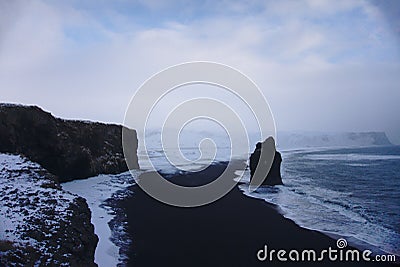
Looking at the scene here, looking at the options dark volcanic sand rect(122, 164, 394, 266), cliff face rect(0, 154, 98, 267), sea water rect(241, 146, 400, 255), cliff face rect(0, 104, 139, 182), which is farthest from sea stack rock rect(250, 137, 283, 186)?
cliff face rect(0, 154, 98, 267)

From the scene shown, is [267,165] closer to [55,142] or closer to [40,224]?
[55,142]

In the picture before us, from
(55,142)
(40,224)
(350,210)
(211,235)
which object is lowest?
(350,210)

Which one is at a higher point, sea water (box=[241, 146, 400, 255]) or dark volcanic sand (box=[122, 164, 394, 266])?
dark volcanic sand (box=[122, 164, 394, 266])

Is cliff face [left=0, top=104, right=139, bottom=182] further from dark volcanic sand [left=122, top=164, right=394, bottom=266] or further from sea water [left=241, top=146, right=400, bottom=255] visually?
sea water [left=241, top=146, right=400, bottom=255]

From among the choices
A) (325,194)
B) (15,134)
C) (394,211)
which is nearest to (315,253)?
(394,211)

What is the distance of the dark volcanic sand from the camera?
1300cm

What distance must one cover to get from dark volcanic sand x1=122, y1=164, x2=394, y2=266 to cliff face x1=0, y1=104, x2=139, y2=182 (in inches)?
437

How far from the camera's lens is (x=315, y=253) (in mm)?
14164

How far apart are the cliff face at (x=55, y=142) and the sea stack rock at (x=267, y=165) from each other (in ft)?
63.2

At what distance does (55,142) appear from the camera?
97.4ft

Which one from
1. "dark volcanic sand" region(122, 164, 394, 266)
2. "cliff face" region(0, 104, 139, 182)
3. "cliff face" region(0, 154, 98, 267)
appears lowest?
"dark volcanic sand" region(122, 164, 394, 266)

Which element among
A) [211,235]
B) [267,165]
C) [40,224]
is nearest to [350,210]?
[211,235]

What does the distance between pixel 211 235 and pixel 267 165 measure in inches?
957

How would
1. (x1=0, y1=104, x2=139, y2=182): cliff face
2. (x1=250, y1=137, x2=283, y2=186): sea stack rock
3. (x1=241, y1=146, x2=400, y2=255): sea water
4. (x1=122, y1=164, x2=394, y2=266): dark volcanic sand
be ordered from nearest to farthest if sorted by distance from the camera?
(x1=122, y1=164, x2=394, y2=266): dark volcanic sand < (x1=241, y1=146, x2=400, y2=255): sea water < (x1=0, y1=104, x2=139, y2=182): cliff face < (x1=250, y1=137, x2=283, y2=186): sea stack rock
